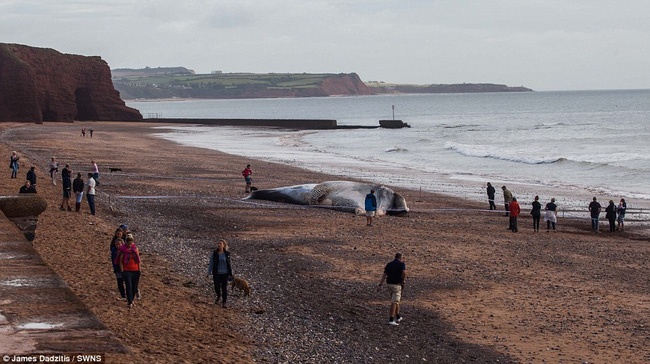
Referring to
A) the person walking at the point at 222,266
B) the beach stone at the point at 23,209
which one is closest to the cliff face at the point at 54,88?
the beach stone at the point at 23,209

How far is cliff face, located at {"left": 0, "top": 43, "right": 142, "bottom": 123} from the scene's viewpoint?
8231cm

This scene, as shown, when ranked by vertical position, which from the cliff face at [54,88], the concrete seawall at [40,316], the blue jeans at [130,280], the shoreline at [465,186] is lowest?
the shoreline at [465,186]

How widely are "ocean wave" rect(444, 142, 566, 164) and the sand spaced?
27570 mm

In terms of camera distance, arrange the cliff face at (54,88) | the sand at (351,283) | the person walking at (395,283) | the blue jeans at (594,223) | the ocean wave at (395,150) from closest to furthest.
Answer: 1. the sand at (351,283)
2. the person walking at (395,283)
3. the blue jeans at (594,223)
4. the ocean wave at (395,150)
5. the cliff face at (54,88)

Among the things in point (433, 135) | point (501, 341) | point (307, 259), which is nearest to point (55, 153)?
point (307, 259)

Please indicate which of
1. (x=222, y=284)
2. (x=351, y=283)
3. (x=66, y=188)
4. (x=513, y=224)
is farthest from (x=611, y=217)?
(x=66, y=188)

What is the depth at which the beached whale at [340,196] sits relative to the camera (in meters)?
25.9

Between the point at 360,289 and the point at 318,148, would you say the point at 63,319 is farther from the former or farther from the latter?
the point at 318,148

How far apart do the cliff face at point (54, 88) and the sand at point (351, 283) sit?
197 ft

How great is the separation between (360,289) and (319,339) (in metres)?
3.50

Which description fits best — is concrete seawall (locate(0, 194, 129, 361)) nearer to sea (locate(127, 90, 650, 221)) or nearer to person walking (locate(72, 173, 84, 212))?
person walking (locate(72, 173, 84, 212))

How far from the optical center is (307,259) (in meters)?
17.9

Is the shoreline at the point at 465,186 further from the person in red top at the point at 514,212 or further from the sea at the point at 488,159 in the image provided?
the person in red top at the point at 514,212

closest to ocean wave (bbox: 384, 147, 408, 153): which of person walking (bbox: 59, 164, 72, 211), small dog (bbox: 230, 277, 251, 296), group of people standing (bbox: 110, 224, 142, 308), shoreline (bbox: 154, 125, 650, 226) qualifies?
shoreline (bbox: 154, 125, 650, 226)
